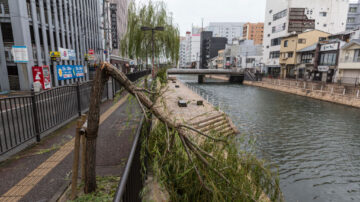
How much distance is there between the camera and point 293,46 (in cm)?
4294

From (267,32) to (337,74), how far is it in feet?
90.2

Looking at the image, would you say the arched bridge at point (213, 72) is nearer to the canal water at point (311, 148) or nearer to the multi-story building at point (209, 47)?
the canal water at point (311, 148)

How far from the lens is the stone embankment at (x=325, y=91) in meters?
23.0

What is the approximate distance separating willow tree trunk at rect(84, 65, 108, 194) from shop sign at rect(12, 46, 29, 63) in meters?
18.6

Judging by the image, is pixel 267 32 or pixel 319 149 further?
pixel 267 32

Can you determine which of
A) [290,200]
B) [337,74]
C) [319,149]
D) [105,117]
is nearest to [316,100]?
[337,74]

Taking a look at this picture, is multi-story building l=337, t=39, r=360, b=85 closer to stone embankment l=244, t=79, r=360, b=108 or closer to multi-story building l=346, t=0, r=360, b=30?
stone embankment l=244, t=79, r=360, b=108

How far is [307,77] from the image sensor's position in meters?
39.8

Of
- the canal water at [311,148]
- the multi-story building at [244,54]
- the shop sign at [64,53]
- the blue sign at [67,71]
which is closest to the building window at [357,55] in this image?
the canal water at [311,148]

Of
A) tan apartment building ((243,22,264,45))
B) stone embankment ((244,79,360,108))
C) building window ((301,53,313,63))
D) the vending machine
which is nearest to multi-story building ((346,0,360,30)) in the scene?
building window ((301,53,313,63))

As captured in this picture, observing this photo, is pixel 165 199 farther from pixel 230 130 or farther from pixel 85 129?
pixel 230 130

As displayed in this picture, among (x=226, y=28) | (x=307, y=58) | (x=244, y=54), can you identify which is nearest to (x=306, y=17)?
(x=307, y=58)

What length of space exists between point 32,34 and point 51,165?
21.1m

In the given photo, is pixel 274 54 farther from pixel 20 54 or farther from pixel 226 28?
pixel 226 28
